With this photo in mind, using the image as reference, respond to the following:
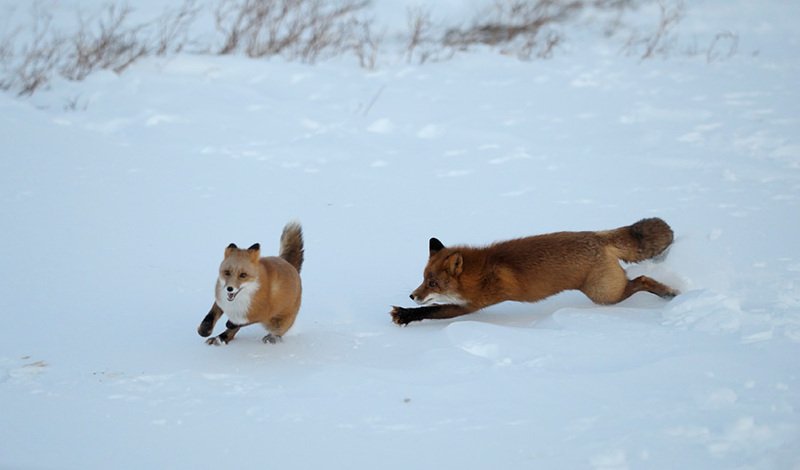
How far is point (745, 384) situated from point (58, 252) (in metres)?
5.17

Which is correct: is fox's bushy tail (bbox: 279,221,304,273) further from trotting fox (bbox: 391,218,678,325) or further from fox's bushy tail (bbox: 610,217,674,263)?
fox's bushy tail (bbox: 610,217,674,263)

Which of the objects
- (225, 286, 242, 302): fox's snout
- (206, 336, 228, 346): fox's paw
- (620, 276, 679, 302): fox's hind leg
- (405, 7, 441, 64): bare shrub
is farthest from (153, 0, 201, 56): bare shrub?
(620, 276, 679, 302): fox's hind leg

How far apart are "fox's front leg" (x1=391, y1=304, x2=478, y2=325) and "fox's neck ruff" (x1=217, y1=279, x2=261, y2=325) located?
1158 mm

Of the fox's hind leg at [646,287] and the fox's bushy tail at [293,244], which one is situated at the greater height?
the fox's bushy tail at [293,244]

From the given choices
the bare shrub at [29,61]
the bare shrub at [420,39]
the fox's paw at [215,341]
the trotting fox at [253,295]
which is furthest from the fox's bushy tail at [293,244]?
the bare shrub at [420,39]

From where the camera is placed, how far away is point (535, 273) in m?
5.57

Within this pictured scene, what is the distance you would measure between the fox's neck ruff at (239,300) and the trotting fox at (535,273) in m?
1.17

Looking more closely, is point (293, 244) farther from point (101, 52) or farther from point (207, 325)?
point (101, 52)

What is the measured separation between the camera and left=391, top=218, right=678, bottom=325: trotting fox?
219 inches

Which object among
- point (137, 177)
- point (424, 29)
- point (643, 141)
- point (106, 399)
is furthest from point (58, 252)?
point (424, 29)

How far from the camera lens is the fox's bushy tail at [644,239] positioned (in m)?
5.80

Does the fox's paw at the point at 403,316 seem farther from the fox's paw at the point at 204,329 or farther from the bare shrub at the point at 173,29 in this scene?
the bare shrub at the point at 173,29

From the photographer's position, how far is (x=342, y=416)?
3.82m

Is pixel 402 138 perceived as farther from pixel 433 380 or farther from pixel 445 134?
pixel 433 380
